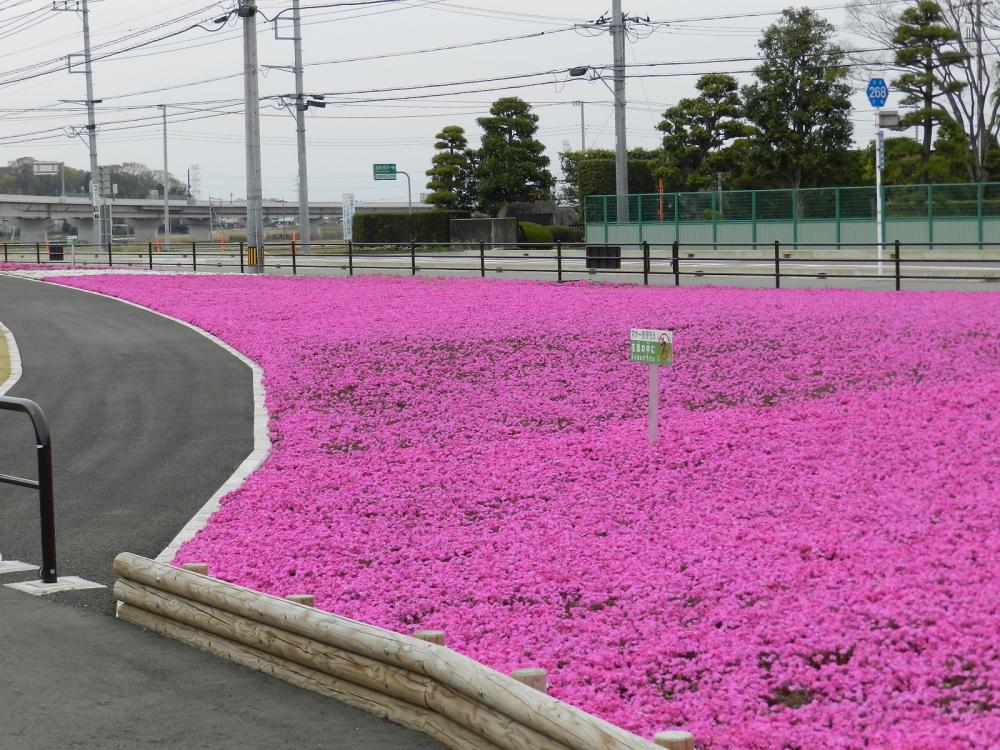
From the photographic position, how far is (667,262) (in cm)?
4572

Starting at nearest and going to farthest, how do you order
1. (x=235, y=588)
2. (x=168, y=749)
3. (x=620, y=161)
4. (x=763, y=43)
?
(x=168, y=749)
(x=235, y=588)
(x=620, y=161)
(x=763, y=43)

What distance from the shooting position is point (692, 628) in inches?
283

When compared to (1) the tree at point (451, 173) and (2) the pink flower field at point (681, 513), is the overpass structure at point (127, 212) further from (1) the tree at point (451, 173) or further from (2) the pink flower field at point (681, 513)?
(2) the pink flower field at point (681, 513)

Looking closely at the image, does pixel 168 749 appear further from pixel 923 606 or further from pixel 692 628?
pixel 923 606

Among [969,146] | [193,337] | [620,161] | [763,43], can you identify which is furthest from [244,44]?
[969,146]

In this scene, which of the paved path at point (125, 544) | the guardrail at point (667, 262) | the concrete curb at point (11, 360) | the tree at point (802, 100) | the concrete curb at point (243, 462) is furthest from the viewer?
the tree at point (802, 100)

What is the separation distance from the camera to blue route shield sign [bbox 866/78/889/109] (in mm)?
35250

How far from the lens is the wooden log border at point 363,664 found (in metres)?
4.61

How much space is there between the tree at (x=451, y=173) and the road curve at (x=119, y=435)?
2156 inches

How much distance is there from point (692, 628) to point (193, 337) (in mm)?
18414

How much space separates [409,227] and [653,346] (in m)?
61.0

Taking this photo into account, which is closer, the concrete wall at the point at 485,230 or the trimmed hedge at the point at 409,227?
the concrete wall at the point at 485,230

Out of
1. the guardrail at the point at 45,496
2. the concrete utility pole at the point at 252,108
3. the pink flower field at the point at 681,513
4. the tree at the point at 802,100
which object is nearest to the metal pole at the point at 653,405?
the pink flower field at the point at 681,513

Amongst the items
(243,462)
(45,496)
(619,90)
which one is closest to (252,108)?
(619,90)
